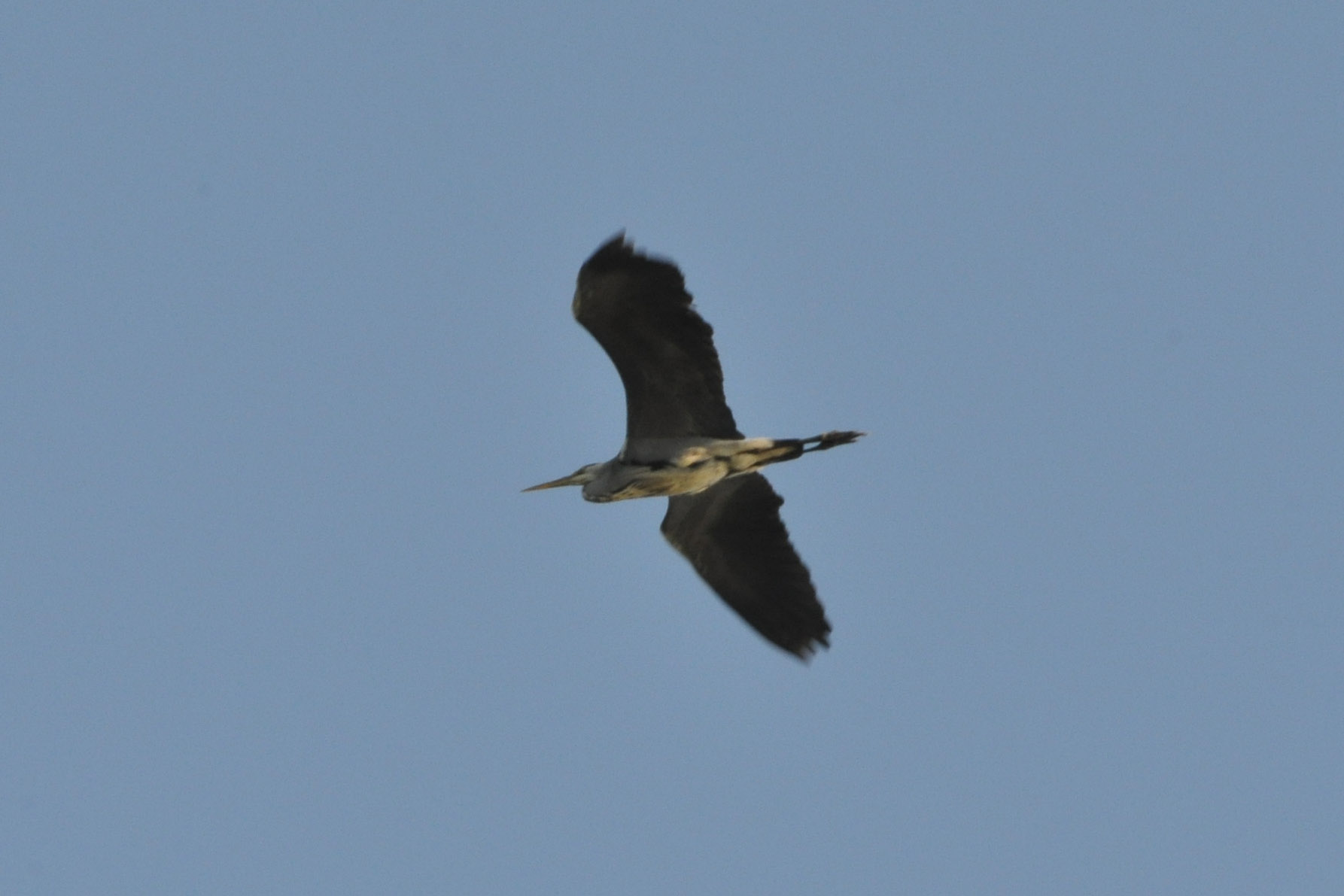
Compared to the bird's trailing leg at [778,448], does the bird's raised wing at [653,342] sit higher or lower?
higher

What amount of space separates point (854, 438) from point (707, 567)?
2358 millimetres

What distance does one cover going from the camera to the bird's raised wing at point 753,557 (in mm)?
16625

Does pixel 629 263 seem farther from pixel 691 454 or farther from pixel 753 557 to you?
pixel 753 557

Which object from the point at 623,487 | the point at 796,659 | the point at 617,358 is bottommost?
the point at 796,659

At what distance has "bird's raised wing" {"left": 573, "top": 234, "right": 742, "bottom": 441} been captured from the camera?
14688 mm

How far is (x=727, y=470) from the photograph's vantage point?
52.1ft

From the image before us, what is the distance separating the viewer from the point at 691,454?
15.7 m

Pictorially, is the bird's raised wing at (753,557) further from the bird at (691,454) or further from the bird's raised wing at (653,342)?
the bird's raised wing at (653,342)

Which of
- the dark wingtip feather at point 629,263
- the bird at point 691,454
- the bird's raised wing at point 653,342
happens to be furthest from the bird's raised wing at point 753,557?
the dark wingtip feather at point 629,263

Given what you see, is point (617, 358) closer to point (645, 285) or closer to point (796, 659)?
point (645, 285)

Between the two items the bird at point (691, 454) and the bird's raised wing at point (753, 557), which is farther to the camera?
the bird's raised wing at point (753, 557)

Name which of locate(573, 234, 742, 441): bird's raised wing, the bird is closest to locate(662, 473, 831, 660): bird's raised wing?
the bird

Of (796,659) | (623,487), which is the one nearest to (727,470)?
(623,487)

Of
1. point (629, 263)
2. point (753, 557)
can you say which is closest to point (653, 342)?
point (629, 263)
